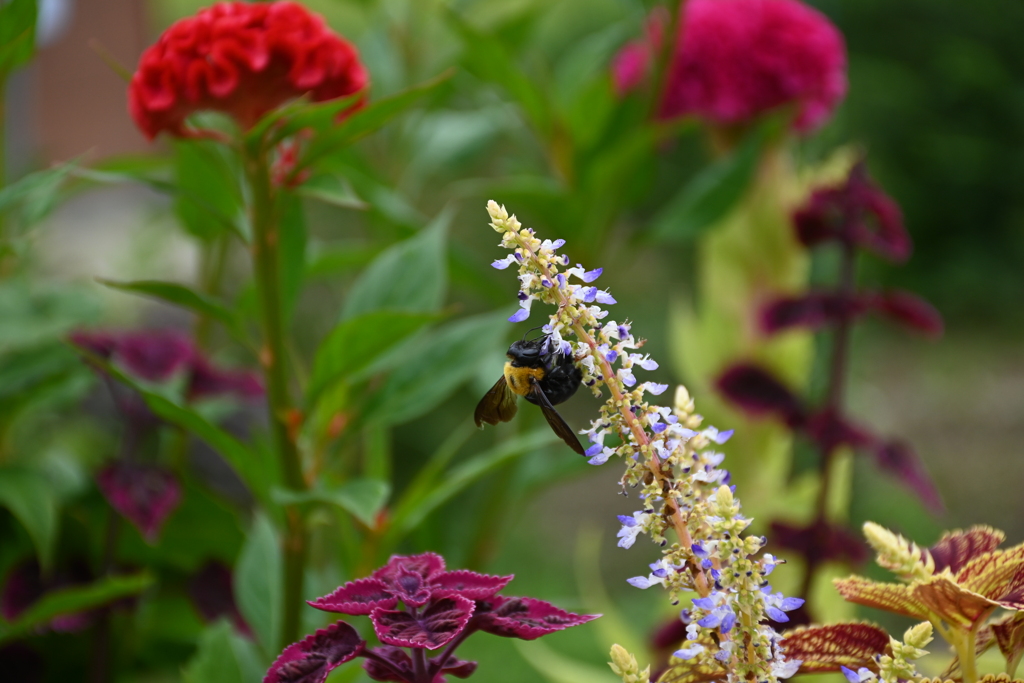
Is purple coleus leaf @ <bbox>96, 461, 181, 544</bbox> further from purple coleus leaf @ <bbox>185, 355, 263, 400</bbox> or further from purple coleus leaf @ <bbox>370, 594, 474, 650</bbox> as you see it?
purple coleus leaf @ <bbox>370, 594, 474, 650</bbox>

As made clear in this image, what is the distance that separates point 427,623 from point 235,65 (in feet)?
1.24

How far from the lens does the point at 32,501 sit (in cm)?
72

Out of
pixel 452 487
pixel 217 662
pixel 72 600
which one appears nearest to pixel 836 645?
pixel 452 487

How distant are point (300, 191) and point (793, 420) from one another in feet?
1.61

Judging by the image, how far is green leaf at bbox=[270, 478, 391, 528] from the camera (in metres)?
0.58

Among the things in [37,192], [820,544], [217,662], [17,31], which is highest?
[17,31]

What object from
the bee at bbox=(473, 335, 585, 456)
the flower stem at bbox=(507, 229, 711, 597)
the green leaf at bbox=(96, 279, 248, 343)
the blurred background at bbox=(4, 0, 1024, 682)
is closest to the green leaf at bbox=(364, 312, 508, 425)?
the blurred background at bbox=(4, 0, 1024, 682)

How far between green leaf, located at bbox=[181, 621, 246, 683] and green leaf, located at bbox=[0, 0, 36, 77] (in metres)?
0.46

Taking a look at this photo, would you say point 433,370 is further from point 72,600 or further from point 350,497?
point 72,600

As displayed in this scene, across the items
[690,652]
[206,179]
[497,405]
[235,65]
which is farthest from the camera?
[206,179]

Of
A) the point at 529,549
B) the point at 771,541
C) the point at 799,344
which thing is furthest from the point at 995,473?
the point at 771,541

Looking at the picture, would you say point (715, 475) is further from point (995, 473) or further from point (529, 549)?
point (995, 473)

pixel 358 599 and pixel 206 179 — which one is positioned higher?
pixel 206 179

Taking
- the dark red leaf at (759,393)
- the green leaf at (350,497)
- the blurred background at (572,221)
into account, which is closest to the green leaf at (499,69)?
the blurred background at (572,221)
